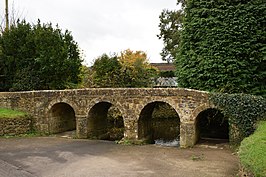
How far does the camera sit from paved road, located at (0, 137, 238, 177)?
11.7m

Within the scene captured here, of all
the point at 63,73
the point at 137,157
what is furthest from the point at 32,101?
the point at 137,157

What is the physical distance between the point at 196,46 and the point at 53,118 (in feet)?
32.0

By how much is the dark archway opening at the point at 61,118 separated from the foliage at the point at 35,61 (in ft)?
9.83

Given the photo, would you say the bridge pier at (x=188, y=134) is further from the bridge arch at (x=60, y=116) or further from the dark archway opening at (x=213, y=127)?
the bridge arch at (x=60, y=116)

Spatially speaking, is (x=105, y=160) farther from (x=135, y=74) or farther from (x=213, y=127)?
(x=135, y=74)

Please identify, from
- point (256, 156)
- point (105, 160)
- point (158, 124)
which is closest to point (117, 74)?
point (158, 124)

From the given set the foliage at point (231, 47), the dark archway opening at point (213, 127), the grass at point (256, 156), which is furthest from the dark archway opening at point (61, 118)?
the grass at point (256, 156)

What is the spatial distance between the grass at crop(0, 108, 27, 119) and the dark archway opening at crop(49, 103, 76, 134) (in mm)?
1718


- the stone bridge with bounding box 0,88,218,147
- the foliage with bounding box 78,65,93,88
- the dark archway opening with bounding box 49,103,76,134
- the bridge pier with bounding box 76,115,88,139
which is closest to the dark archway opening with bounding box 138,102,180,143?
the stone bridge with bounding box 0,88,218,147

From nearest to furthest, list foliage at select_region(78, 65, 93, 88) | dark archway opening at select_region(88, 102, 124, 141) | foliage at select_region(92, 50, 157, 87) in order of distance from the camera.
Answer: dark archway opening at select_region(88, 102, 124, 141) → foliage at select_region(92, 50, 157, 87) → foliage at select_region(78, 65, 93, 88)

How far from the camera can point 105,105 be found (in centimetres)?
2048

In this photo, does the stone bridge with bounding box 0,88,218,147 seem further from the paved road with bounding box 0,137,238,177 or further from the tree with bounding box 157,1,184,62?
the tree with bounding box 157,1,184,62

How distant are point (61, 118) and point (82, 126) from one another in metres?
2.90

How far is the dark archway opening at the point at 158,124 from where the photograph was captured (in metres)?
18.4
